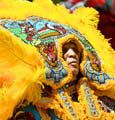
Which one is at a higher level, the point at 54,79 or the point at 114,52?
the point at 114,52

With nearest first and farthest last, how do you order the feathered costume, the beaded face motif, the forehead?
the feathered costume, the beaded face motif, the forehead

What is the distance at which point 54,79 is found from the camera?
239 cm

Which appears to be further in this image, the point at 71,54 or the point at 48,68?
the point at 71,54

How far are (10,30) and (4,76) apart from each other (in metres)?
0.25

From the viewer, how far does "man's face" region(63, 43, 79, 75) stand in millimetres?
2504

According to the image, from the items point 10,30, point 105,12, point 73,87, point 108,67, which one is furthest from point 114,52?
Result: point 105,12

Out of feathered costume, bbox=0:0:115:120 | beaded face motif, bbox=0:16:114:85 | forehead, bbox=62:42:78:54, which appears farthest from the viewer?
forehead, bbox=62:42:78:54

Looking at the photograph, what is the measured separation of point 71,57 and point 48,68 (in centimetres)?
16

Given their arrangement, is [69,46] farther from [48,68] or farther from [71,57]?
[48,68]

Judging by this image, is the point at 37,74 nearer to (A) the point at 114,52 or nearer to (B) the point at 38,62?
(B) the point at 38,62

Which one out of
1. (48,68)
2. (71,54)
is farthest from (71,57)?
(48,68)

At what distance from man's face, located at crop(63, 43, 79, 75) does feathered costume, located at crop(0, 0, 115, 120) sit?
29mm

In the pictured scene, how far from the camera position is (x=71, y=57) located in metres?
2.51

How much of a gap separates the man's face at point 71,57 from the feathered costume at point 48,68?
3cm
